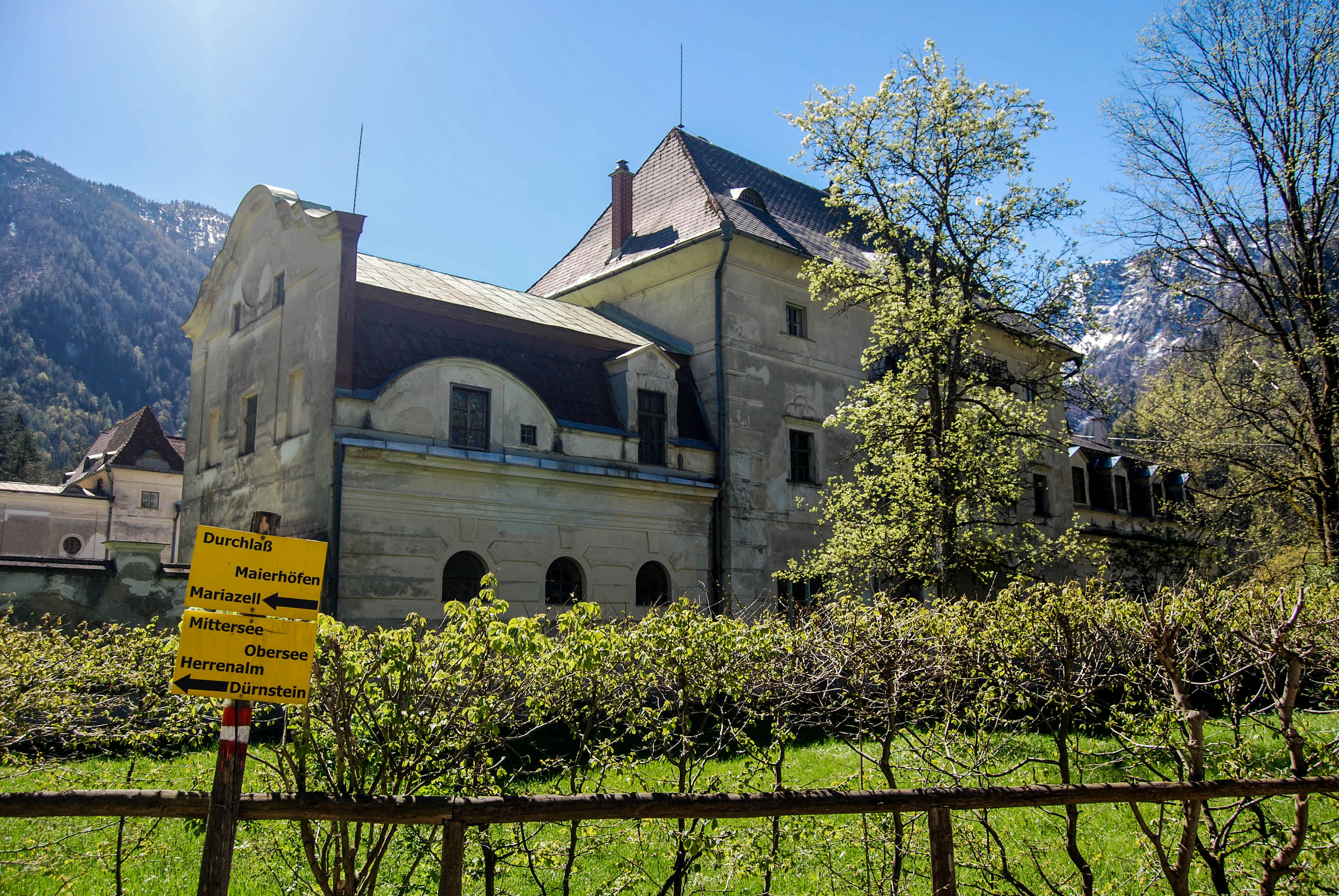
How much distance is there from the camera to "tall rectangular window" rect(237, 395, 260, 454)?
64.1 ft

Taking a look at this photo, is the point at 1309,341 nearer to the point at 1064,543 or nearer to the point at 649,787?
the point at 1064,543

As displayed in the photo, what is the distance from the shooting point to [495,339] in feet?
61.8

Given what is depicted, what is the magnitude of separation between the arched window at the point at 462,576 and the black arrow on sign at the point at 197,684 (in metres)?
12.8

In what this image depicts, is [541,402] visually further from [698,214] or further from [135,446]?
[135,446]

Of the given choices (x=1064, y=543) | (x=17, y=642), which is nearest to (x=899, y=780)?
(x=17, y=642)

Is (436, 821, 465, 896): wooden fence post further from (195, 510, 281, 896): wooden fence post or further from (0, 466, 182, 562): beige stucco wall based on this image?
(0, 466, 182, 562): beige stucco wall

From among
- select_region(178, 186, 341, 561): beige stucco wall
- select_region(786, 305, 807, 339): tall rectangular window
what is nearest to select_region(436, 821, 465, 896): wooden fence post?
select_region(178, 186, 341, 561): beige stucco wall

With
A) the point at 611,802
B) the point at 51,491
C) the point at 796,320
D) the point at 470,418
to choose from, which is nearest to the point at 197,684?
the point at 611,802

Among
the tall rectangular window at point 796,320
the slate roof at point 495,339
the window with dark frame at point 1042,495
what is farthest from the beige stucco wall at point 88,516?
the window with dark frame at point 1042,495

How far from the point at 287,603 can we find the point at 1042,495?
31438 mm

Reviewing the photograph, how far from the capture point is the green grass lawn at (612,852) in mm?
6137

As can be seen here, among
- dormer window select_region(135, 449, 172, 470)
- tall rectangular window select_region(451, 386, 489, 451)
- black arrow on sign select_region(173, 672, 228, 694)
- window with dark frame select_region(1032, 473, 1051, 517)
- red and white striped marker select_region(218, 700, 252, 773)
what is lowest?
red and white striped marker select_region(218, 700, 252, 773)

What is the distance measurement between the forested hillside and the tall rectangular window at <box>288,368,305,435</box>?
382ft

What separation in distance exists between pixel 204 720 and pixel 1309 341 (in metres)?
24.4
